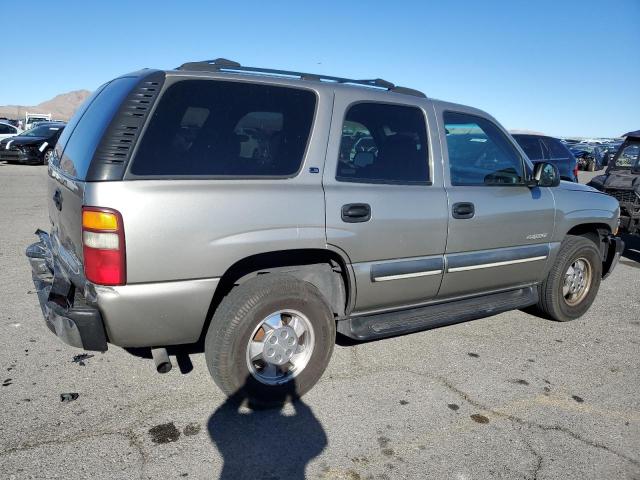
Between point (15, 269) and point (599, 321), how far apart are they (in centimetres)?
612

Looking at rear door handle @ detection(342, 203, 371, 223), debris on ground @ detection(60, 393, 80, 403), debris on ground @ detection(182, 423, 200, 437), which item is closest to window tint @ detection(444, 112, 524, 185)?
rear door handle @ detection(342, 203, 371, 223)

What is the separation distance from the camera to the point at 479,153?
4176 mm

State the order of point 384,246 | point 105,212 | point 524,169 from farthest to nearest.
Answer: point 524,169 → point 384,246 → point 105,212

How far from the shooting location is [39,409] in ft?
9.83

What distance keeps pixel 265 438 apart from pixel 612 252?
412cm

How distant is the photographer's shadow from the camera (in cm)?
259

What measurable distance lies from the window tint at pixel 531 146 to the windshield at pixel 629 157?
1.97 metres

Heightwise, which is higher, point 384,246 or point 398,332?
point 384,246

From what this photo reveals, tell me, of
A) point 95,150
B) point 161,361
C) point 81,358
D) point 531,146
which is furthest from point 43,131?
point 161,361

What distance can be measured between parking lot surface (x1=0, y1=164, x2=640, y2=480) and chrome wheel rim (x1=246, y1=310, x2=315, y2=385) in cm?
22

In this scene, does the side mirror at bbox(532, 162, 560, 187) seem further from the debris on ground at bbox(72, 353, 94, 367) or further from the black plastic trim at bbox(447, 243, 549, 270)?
the debris on ground at bbox(72, 353, 94, 367)

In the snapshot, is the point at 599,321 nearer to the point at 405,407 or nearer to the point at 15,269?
the point at 405,407

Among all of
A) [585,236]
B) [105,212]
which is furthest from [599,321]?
[105,212]

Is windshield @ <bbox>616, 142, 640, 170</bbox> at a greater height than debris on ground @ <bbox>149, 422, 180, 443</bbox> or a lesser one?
greater
